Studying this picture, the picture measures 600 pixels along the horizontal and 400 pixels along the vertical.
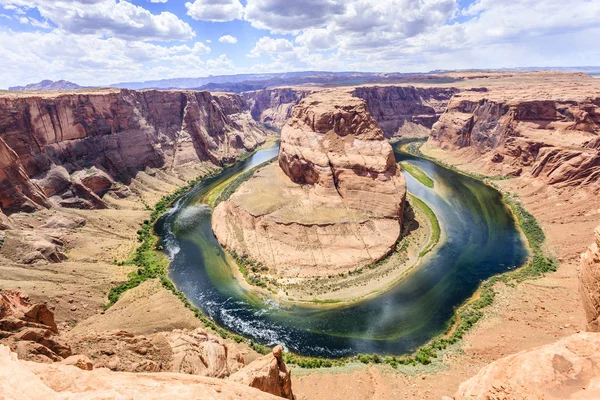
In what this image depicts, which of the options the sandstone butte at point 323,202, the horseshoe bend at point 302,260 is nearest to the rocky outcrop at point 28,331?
the horseshoe bend at point 302,260

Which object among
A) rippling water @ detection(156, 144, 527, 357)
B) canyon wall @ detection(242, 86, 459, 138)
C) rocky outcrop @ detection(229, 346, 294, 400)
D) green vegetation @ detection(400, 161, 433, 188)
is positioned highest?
canyon wall @ detection(242, 86, 459, 138)

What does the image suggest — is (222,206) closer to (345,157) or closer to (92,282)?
(345,157)

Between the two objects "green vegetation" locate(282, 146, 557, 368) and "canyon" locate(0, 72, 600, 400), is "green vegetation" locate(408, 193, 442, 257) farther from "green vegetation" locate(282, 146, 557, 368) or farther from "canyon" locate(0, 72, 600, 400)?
"green vegetation" locate(282, 146, 557, 368)

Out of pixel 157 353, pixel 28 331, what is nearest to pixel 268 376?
pixel 157 353

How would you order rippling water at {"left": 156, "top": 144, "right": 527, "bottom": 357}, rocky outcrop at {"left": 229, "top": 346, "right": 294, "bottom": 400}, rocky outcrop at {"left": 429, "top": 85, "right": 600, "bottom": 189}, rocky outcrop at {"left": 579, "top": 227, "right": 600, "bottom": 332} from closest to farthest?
rocky outcrop at {"left": 579, "top": 227, "right": 600, "bottom": 332} < rocky outcrop at {"left": 229, "top": 346, "right": 294, "bottom": 400} < rippling water at {"left": 156, "top": 144, "right": 527, "bottom": 357} < rocky outcrop at {"left": 429, "top": 85, "right": 600, "bottom": 189}

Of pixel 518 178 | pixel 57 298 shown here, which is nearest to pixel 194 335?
pixel 57 298

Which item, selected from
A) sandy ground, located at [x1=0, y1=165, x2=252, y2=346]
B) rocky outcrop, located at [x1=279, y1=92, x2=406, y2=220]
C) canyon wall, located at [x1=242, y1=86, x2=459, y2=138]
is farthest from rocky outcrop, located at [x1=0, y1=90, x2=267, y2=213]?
canyon wall, located at [x1=242, y1=86, x2=459, y2=138]

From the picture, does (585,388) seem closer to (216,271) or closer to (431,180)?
(216,271)
